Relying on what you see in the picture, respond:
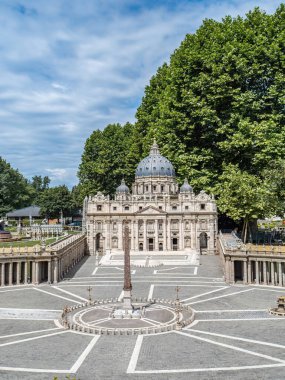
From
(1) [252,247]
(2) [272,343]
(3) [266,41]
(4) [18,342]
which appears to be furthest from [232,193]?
(4) [18,342]

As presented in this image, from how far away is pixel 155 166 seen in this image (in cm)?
9181

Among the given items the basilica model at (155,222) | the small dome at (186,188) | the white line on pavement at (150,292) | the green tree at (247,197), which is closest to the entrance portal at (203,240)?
the basilica model at (155,222)

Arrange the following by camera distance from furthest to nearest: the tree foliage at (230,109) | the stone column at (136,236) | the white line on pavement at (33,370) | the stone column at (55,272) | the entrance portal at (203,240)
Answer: the stone column at (136,236)
the entrance portal at (203,240)
the tree foliage at (230,109)
the stone column at (55,272)
the white line on pavement at (33,370)

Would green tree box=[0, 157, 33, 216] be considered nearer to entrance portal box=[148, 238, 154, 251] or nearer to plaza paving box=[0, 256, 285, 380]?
entrance portal box=[148, 238, 154, 251]

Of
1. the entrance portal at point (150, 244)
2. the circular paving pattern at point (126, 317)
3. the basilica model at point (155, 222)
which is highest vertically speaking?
the basilica model at point (155, 222)

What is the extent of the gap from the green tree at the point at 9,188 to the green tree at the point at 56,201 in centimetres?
1202

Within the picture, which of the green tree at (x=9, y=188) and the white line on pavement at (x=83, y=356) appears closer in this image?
the white line on pavement at (x=83, y=356)

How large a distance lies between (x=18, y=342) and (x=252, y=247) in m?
34.2

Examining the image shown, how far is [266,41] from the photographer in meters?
72.1

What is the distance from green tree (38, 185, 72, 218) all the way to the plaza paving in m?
73.7

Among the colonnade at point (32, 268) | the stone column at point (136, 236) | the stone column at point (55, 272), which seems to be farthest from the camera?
the stone column at point (136, 236)

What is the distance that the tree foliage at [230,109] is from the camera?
6931cm

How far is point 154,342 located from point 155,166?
200 feet

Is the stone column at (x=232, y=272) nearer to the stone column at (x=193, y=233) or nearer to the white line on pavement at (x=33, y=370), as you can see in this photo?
the stone column at (x=193, y=233)
